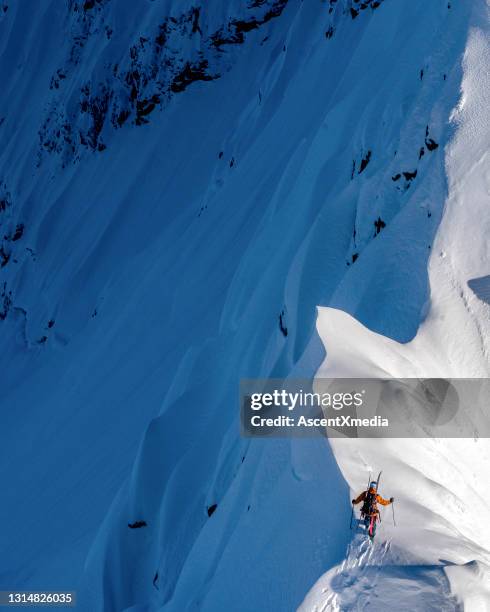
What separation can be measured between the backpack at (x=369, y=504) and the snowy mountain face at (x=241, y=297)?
0.38 metres

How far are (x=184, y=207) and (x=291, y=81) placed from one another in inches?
236

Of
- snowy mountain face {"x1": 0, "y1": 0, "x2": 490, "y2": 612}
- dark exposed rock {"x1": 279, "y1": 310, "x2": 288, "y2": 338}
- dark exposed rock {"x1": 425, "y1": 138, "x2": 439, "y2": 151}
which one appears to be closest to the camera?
snowy mountain face {"x1": 0, "y1": 0, "x2": 490, "y2": 612}

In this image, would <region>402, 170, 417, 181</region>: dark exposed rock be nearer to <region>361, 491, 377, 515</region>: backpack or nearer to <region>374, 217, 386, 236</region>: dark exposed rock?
<region>374, 217, 386, 236</region>: dark exposed rock

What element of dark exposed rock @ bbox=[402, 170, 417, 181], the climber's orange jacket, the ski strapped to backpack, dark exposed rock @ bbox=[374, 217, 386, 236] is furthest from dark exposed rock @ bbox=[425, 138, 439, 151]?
the ski strapped to backpack

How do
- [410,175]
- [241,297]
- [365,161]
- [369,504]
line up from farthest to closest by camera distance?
[241,297], [365,161], [410,175], [369,504]

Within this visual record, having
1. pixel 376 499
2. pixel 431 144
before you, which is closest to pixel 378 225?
pixel 431 144

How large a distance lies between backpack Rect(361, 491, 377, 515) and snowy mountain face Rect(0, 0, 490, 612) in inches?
15.1

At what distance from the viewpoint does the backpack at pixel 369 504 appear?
256 inches

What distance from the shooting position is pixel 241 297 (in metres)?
16.5

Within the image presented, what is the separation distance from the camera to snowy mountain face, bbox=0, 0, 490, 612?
7566mm

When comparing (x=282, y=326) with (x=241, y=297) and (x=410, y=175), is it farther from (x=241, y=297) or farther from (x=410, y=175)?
(x=241, y=297)

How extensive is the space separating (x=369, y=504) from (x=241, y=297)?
33.5ft

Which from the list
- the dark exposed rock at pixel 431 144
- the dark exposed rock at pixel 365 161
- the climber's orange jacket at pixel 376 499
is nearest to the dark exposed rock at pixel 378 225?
the dark exposed rock at pixel 431 144

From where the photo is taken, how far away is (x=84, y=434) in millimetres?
21750
